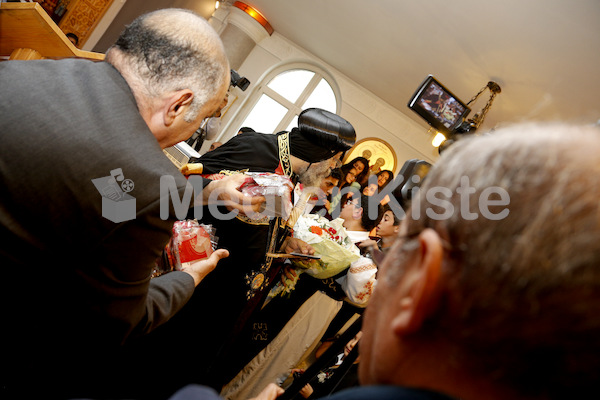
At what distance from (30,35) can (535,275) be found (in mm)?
1897

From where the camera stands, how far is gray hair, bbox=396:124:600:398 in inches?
15.9

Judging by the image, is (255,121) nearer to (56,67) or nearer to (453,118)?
(453,118)

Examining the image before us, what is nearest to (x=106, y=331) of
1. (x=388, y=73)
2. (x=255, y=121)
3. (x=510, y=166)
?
(x=510, y=166)

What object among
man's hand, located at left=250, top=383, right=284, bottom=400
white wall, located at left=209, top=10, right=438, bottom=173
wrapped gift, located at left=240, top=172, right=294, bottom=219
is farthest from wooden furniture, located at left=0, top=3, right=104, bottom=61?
white wall, located at left=209, top=10, right=438, bottom=173

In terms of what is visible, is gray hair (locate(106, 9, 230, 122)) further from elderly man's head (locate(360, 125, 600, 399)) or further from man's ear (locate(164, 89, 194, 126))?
elderly man's head (locate(360, 125, 600, 399))

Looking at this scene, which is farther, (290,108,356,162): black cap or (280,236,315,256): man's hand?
(290,108,356,162): black cap

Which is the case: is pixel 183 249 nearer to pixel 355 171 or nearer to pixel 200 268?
pixel 200 268

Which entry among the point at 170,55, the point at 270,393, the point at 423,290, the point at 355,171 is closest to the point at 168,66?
the point at 170,55

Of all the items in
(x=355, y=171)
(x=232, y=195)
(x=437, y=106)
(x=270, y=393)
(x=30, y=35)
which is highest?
(x=437, y=106)

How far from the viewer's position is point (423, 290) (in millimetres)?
479

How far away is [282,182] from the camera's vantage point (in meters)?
1.70

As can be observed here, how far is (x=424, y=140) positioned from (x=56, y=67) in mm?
9689

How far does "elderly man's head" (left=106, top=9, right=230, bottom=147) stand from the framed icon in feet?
28.0

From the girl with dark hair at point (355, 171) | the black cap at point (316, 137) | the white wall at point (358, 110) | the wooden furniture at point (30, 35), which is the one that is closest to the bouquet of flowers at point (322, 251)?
the black cap at point (316, 137)
